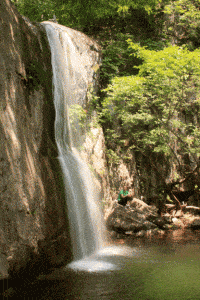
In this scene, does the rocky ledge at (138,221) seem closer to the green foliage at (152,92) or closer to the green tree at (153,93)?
the green tree at (153,93)

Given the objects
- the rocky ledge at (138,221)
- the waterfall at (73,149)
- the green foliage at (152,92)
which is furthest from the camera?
the green foliage at (152,92)

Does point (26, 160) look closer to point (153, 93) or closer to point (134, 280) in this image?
point (134, 280)

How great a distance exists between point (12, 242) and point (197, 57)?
376 inches

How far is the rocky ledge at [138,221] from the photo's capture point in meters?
10.6

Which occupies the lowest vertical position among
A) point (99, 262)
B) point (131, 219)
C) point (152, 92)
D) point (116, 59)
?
point (131, 219)

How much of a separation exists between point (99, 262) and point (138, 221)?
181 inches

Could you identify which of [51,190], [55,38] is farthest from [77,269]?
[55,38]

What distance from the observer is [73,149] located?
9.89 metres

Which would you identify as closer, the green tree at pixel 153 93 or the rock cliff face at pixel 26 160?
the rock cliff face at pixel 26 160

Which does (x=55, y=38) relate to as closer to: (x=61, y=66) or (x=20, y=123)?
(x=61, y=66)

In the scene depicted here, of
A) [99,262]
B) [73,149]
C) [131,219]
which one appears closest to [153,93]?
[73,149]

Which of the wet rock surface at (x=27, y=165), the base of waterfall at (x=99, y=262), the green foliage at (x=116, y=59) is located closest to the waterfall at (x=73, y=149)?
the base of waterfall at (x=99, y=262)

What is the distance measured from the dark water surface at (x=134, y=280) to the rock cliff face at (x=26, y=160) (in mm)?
→ 756

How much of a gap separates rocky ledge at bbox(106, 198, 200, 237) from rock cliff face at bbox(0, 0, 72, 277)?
4.28m
